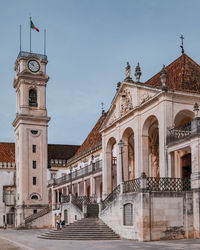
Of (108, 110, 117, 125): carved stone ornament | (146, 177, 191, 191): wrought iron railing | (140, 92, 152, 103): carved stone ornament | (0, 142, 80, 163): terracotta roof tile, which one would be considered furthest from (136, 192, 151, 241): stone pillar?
(0, 142, 80, 163): terracotta roof tile

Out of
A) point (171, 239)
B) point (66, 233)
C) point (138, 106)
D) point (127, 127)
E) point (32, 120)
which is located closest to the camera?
point (171, 239)

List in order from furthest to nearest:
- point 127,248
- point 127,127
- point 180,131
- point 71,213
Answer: point 71,213, point 127,127, point 180,131, point 127,248

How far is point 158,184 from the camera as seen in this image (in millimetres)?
26016

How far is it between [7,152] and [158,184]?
4768cm

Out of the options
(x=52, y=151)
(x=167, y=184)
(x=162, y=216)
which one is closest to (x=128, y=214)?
(x=162, y=216)

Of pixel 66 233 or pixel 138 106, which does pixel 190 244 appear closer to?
pixel 66 233

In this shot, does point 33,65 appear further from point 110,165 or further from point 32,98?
point 110,165

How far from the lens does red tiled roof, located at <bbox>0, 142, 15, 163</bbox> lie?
68.3 metres

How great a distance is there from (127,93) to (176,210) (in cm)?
1219

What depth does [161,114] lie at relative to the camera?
2964 cm

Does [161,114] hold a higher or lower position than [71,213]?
higher

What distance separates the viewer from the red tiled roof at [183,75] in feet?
103

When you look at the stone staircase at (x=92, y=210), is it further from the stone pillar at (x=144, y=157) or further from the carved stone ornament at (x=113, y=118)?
the carved stone ornament at (x=113, y=118)

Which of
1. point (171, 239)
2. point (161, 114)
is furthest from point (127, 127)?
point (171, 239)
